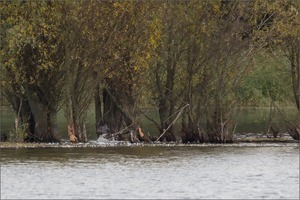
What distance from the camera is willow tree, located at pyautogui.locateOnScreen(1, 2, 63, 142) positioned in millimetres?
47750

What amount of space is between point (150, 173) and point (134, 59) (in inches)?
649

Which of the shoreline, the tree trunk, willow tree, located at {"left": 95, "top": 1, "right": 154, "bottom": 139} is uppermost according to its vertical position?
willow tree, located at {"left": 95, "top": 1, "right": 154, "bottom": 139}

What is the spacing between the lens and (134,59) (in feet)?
168

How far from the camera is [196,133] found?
5172cm

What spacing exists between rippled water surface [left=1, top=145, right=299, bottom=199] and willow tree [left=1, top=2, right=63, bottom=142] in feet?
15.7

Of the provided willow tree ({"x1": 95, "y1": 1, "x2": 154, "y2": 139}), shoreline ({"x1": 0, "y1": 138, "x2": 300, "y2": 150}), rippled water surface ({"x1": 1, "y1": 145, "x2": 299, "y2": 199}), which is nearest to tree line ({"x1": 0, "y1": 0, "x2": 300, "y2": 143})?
willow tree ({"x1": 95, "y1": 1, "x2": 154, "y2": 139})

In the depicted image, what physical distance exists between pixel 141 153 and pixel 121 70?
8.96 meters

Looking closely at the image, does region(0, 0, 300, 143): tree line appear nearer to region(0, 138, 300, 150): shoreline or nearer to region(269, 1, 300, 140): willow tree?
region(269, 1, 300, 140): willow tree

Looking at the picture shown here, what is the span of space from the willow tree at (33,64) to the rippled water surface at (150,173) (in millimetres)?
4772

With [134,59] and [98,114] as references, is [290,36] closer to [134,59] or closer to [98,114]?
[134,59]

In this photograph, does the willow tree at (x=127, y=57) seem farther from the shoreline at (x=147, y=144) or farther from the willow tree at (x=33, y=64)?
the willow tree at (x=33, y=64)

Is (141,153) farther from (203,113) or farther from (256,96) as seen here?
(256,96)

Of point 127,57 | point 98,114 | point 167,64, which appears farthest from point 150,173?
point 98,114

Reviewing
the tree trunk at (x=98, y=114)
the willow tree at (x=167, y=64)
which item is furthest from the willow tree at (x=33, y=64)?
the willow tree at (x=167, y=64)
